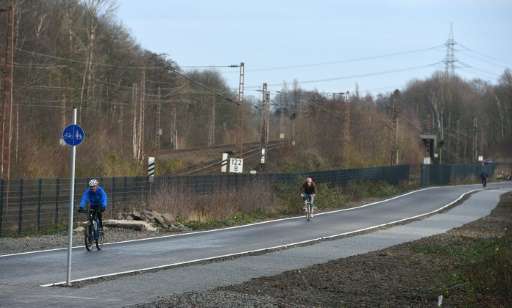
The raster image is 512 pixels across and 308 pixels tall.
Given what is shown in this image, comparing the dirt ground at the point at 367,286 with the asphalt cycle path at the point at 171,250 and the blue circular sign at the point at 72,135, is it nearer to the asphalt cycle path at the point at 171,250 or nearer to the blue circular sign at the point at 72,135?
the asphalt cycle path at the point at 171,250

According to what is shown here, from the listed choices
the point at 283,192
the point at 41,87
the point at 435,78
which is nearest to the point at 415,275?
the point at 283,192

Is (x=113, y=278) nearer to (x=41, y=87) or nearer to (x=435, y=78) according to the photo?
(x=41, y=87)

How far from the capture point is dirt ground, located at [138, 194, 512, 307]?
1248 centimetres

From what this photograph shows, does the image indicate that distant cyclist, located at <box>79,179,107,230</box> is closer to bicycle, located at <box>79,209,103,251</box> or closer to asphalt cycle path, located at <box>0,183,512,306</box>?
bicycle, located at <box>79,209,103,251</box>

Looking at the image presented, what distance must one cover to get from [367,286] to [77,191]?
68.8 feet

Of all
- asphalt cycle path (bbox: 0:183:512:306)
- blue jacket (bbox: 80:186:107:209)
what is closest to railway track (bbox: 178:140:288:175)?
asphalt cycle path (bbox: 0:183:512:306)

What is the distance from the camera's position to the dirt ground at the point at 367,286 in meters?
12.5

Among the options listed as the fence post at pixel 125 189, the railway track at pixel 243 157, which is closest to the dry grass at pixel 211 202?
the fence post at pixel 125 189

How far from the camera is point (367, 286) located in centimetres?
1493

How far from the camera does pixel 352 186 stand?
5975cm

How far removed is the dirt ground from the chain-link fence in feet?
42.1

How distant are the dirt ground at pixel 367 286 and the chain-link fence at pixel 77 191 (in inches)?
505

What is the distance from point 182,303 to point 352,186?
4838 centimetres

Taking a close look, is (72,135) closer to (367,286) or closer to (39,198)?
(367,286)
